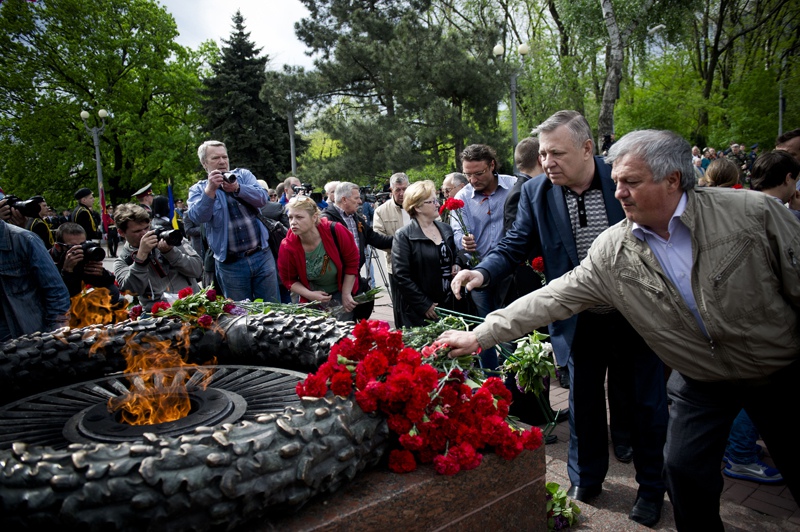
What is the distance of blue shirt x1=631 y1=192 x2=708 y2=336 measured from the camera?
2.15 metres

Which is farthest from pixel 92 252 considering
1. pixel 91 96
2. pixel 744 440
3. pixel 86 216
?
pixel 91 96

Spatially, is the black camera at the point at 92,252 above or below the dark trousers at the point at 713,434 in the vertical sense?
above

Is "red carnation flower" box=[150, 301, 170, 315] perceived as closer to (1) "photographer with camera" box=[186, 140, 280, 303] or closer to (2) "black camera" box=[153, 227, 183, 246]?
(2) "black camera" box=[153, 227, 183, 246]

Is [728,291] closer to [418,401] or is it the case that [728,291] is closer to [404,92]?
[418,401]

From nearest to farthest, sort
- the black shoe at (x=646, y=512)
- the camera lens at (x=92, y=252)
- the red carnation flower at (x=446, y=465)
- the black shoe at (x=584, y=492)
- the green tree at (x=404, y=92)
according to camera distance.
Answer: the red carnation flower at (x=446, y=465) < the black shoe at (x=646, y=512) < the black shoe at (x=584, y=492) < the camera lens at (x=92, y=252) < the green tree at (x=404, y=92)

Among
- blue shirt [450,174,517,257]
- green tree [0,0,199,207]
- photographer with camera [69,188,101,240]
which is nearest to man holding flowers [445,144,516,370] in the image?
blue shirt [450,174,517,257]

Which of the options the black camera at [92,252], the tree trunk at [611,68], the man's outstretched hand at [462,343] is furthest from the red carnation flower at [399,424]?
the tree trunk at [611,68]

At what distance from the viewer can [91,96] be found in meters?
30.9

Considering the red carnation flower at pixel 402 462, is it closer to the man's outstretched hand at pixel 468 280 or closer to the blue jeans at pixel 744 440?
the man's outstretched hand at pixel 468 280

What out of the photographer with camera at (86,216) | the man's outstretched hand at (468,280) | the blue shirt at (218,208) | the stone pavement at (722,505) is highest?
the photographer with camera at (86,216)

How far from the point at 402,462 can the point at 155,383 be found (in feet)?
4.33

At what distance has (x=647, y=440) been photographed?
2.93 m

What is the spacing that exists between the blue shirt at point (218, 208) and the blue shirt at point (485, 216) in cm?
178

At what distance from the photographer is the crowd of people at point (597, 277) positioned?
208 cm
